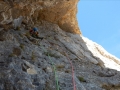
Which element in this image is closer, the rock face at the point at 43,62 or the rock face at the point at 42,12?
the rock face at the point at 43,62

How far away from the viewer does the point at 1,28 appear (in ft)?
46.0

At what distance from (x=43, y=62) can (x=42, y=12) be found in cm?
833

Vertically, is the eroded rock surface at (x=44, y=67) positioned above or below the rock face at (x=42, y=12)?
below

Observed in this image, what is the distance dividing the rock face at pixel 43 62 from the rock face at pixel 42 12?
2.7 inches

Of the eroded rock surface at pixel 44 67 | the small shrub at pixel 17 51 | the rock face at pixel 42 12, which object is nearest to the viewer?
the eroded rock surface at pixel 44 67

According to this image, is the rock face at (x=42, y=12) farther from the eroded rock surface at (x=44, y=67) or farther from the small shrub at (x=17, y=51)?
the small shrub at (x=17, y=51)

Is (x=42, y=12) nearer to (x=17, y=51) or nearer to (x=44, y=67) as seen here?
(x=17, y=51)

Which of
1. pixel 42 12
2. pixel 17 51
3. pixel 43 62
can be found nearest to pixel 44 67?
pixel 43 62

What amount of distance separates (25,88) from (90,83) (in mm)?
3276

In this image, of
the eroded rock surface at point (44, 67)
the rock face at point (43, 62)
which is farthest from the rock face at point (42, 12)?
the eroded rock surface at point (44, 67)

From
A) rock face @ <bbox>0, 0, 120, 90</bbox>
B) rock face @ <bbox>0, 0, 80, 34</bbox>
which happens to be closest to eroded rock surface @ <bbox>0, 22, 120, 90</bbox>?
rock face @ <bbox>0, 0, 120, 90</bbox>

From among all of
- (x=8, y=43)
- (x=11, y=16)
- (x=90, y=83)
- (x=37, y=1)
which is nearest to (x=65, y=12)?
(x=37, y=1)

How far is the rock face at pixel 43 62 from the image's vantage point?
9.91 m

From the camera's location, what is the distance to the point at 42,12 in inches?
763
